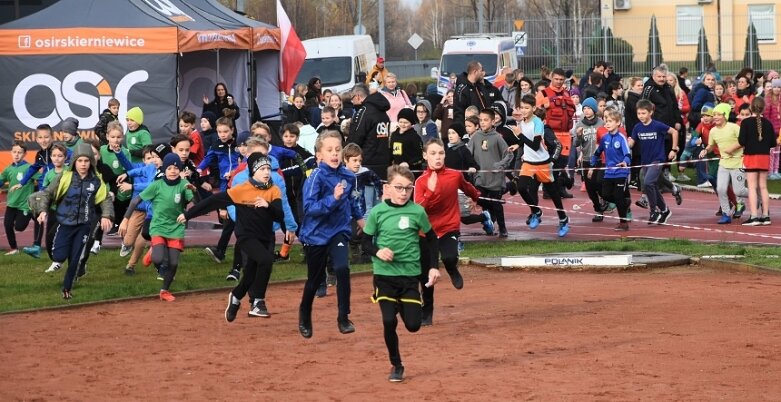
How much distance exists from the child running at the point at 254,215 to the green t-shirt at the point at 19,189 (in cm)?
641

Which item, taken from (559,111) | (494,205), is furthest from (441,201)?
(559,111)

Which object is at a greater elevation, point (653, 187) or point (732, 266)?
point (653, 187)

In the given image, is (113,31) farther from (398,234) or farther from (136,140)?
(398,234)

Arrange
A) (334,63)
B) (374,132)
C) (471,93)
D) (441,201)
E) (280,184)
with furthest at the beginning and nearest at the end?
(334,63) → (471,93) → (374,132) → (280,184) → (441,201)

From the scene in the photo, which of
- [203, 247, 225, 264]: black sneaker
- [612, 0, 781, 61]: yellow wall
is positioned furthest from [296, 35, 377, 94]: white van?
[203, 247, 225, 264]: black sneaker

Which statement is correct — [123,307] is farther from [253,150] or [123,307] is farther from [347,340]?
[347,340]

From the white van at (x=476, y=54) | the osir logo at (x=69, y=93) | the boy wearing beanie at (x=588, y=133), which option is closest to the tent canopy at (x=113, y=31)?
the osir logo at (x=69, y=93)

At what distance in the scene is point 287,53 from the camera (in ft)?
100

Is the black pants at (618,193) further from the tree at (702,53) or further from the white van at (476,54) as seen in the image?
the white van at (476,54)

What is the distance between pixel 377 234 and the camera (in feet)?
35.3

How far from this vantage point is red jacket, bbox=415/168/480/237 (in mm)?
13133

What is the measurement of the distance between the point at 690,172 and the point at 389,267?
18642 mm

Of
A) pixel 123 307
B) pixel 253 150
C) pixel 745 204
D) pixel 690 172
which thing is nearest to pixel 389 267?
pixel 253 150

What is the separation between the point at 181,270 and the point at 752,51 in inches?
1009
